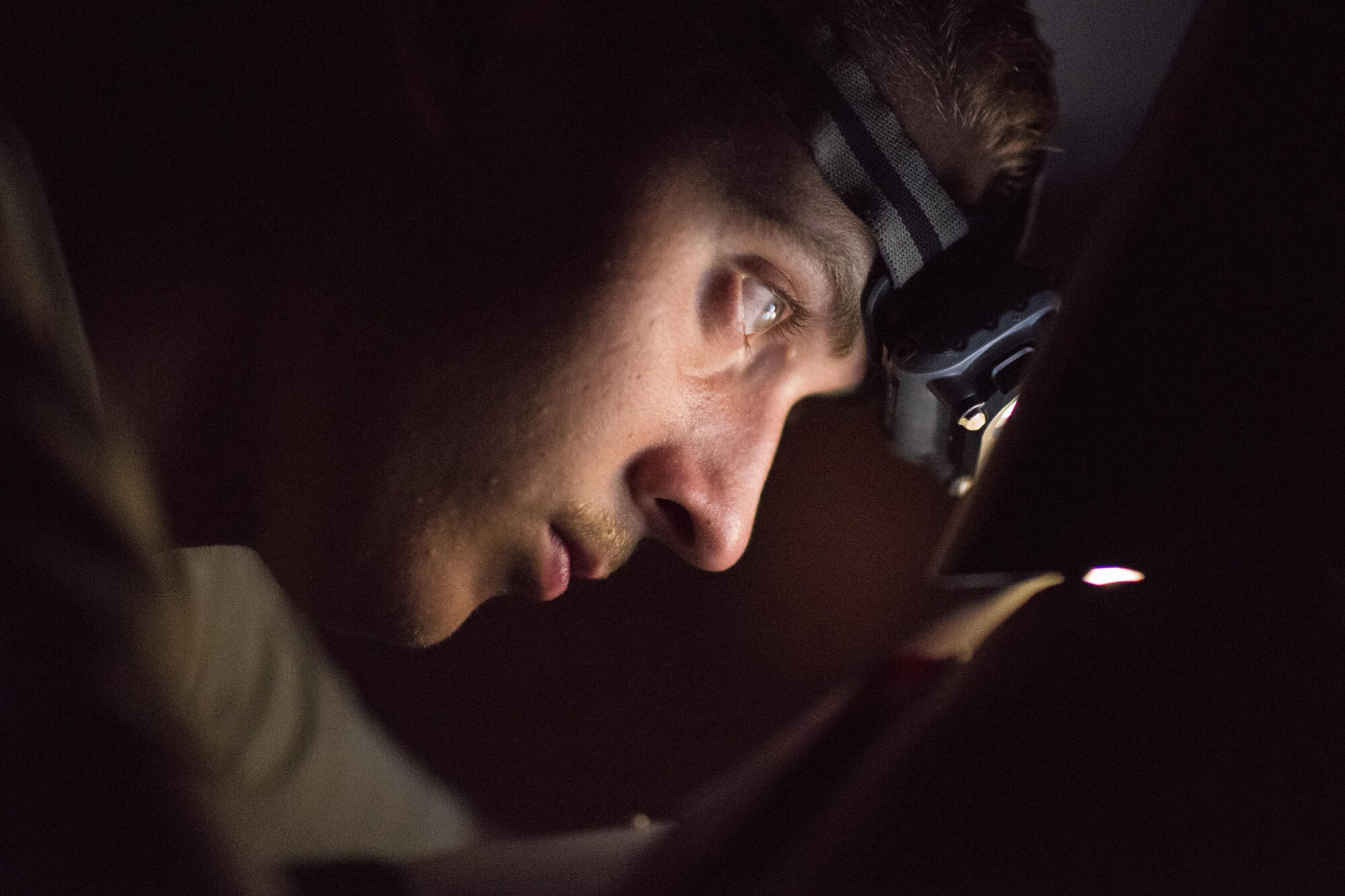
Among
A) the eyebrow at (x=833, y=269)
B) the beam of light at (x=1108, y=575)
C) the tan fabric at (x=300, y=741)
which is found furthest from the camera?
the tan fabric at (x=300, y=741)

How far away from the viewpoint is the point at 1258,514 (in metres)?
0.44

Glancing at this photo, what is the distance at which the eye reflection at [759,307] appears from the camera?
0.63m

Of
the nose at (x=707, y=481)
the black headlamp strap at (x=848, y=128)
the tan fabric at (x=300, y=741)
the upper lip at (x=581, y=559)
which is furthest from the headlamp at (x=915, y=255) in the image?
the tan fabric at (x=300, y=741)

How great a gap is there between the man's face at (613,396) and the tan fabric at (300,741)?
1.58 ft

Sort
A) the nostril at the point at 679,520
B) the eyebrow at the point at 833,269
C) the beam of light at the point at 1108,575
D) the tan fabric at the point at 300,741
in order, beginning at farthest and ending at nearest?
the tan fabric at the point at 300,741 < the nostril at the point at 679,520 < the eyebrow at the point at 833,269 < the beam of light at the point at 1108,575

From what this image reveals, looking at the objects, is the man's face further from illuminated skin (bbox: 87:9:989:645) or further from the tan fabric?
the tan fabric

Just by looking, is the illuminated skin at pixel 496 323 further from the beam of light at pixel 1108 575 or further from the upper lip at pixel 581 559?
the beam of light at pixel 1108 575

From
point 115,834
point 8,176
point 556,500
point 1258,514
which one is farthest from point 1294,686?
point 8,176

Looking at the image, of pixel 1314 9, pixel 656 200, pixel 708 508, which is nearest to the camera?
pixel 1314 9

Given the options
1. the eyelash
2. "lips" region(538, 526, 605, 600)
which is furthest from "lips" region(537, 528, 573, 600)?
the eyelash

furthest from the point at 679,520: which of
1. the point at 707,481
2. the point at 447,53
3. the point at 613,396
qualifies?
the point at 447,53

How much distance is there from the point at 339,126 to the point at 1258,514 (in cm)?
68

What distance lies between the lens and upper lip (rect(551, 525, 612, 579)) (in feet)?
2.15

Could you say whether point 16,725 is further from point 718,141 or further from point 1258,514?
point 1258,514
